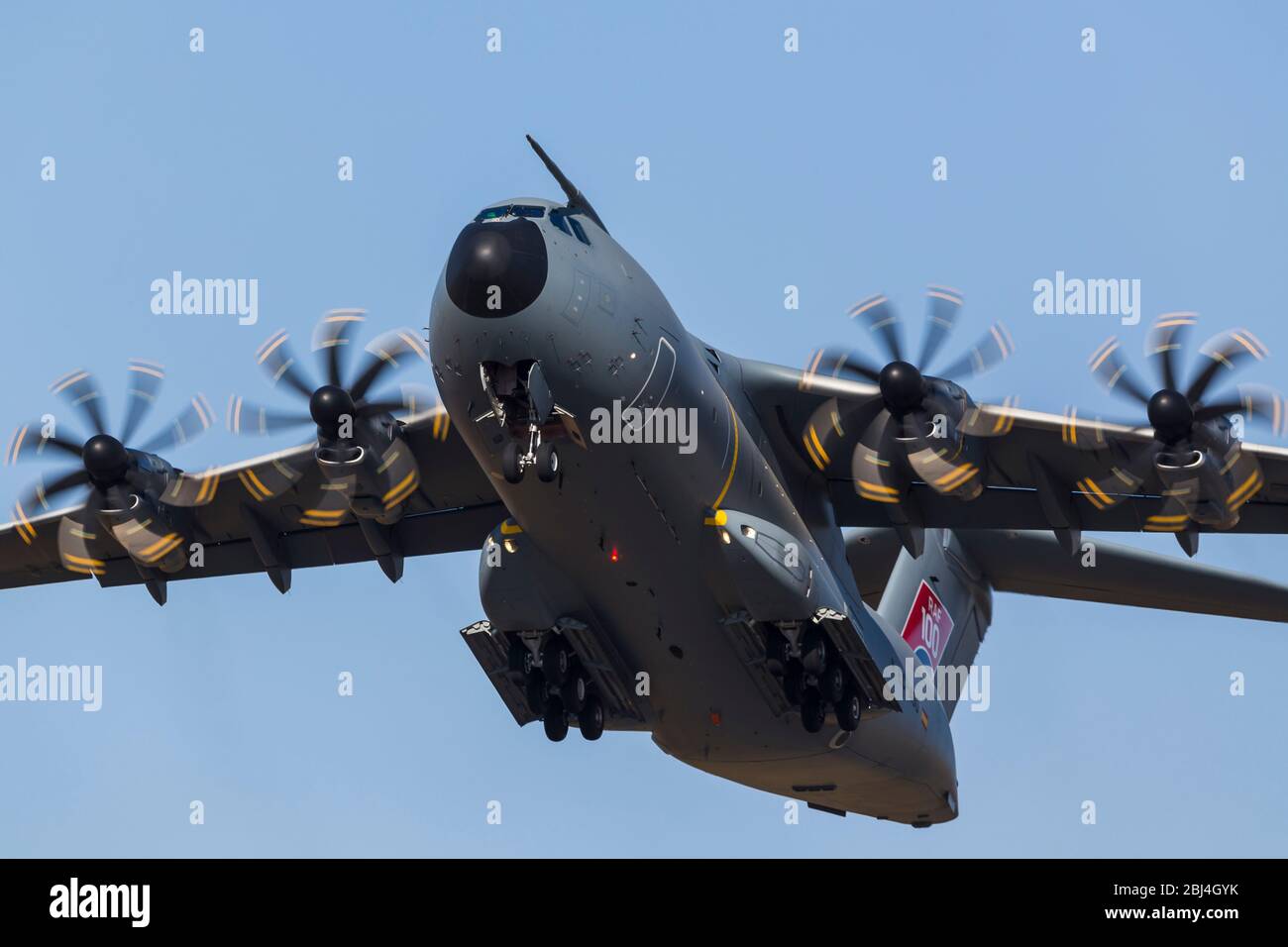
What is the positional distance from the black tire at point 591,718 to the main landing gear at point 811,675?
5.73 feet

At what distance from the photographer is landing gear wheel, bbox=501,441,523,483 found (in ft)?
55.0

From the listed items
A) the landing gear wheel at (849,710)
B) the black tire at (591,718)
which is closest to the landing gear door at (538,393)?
the black tire at (591,718)

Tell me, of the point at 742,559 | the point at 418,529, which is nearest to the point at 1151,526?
the point at 742,559

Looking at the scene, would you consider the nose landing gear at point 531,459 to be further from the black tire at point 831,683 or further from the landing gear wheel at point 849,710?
the landing gear wheel at point 849,710

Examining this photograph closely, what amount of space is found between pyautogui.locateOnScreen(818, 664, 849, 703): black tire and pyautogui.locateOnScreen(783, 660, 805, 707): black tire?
189 mm

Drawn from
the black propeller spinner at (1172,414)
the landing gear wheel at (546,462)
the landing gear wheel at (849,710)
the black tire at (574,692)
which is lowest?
the landing gear wheel at (849,710)

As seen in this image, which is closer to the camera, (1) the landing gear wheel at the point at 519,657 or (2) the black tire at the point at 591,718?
(1) the landing gear wheel at the point at 519,657

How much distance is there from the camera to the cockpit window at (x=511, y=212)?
655 inches

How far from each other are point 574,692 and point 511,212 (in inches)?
191

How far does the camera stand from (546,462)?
16734 mm

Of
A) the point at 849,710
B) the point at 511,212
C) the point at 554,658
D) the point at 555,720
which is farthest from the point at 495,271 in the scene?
the point at 849,710

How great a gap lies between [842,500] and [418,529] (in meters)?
4.32

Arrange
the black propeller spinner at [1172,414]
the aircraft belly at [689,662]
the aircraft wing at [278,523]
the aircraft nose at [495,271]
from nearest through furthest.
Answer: the aircraft nose at [495,271], the aircraft belly at [689,662], the black propeller spinner at [1172,414], the aircraft wing at [278,523]

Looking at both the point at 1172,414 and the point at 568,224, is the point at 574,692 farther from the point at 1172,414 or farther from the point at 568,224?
the point at 1172,414
